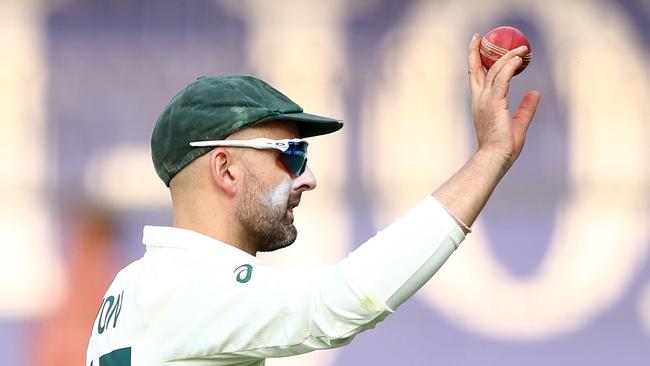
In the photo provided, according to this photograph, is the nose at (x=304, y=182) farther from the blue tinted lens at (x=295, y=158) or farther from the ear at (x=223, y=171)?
the ear at (x=223, y=171)

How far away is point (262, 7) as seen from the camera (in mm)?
5758

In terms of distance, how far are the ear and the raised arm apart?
0.53 meters

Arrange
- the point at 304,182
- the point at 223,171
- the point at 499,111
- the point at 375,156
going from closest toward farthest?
the point at 499,111, the point at 223,171, the point at 304,182, the point at 375,156

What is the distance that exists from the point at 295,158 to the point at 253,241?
0.20m

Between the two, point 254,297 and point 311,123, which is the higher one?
point 311,123

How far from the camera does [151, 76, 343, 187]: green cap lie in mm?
2645

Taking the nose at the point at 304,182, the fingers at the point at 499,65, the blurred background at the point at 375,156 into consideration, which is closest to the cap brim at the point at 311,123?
the nose at the point at 304,182

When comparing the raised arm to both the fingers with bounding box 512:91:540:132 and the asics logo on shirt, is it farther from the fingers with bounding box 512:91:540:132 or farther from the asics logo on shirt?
the asics logo on shirt

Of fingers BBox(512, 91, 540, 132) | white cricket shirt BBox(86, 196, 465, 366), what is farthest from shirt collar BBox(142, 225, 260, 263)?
fingers BBox(512, 91, 540, 132)

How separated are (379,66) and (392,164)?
0.45 m

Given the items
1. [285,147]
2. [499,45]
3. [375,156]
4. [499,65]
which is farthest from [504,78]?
[375,156]

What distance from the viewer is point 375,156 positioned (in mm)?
5707

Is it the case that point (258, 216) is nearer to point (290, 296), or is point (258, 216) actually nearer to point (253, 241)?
point (253, 241)

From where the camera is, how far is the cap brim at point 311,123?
2.68 metres
